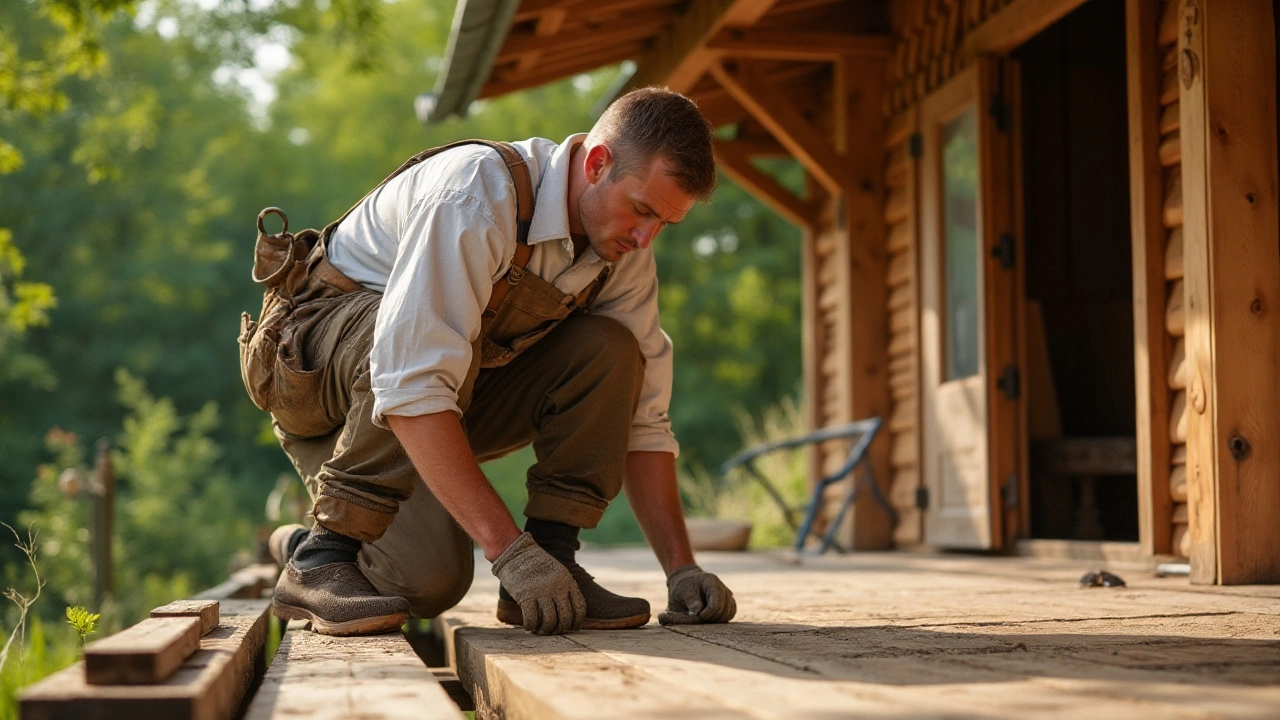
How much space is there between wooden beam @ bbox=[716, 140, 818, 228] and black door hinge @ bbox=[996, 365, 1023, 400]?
2.08m

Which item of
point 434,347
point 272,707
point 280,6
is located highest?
point 280,6

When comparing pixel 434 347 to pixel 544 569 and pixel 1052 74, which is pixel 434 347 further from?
pixel 1052 74

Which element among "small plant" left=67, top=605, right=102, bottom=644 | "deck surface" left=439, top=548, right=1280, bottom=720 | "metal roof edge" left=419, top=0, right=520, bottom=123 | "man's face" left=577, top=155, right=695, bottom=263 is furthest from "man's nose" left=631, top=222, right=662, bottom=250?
"metal roof edge" left=419, top=0, right=520, bottom=123

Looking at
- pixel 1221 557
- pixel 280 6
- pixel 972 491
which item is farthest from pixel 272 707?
pixel 280 6

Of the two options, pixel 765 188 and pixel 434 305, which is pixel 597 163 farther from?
pixel 765 188

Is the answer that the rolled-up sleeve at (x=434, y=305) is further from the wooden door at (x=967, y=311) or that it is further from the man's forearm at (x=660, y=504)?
the wooden door at (x=967, y=311)

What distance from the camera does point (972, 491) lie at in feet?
19.6

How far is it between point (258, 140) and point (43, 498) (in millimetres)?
14739

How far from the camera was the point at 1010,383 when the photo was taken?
5.83 m

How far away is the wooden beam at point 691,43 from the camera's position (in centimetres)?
571

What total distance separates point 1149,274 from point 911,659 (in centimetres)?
297

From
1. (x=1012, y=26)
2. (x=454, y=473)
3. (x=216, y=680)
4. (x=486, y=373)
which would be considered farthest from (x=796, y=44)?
(x=216, y=680)

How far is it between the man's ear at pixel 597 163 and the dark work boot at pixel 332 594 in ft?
2.81

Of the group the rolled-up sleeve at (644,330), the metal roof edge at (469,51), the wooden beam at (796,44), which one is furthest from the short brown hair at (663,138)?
the wooden beam at (796,44)
